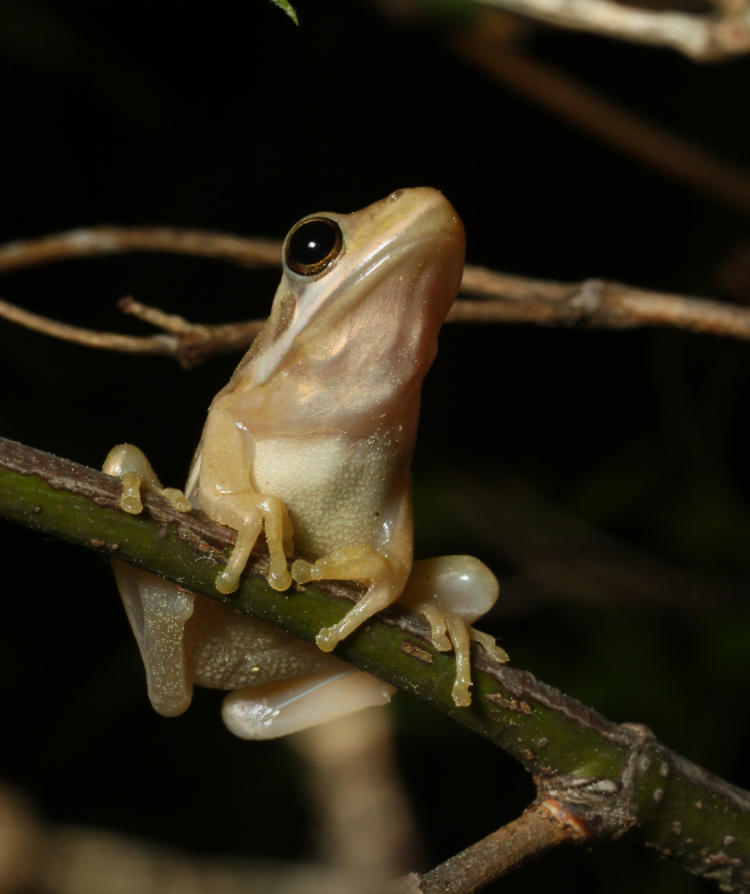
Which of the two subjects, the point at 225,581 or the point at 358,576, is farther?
the point at 358,576

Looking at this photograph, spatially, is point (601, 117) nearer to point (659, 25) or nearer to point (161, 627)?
point (659, 25)

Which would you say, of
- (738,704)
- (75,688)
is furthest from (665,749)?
(75,688)

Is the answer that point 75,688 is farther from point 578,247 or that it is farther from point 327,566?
point 578,247

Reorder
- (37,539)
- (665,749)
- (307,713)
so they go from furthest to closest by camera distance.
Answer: (37,539)
(307,713)
(665,749)

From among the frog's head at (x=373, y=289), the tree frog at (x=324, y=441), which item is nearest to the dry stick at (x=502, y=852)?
the tree frog at (x=324, y=441)

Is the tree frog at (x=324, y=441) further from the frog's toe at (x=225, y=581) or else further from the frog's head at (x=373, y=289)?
the frog's toe at (x=225, y=581)

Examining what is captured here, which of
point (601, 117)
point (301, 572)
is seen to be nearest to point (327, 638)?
point (301, 572)

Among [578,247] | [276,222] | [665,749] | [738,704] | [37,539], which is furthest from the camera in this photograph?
[578,247]
